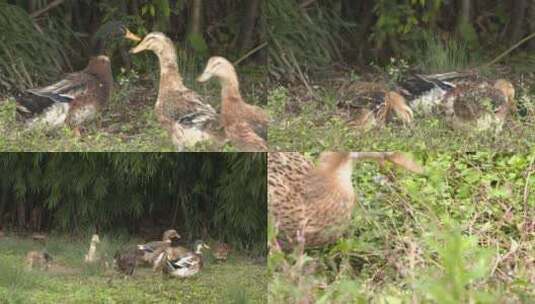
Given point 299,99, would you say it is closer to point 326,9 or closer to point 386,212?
point 326,9

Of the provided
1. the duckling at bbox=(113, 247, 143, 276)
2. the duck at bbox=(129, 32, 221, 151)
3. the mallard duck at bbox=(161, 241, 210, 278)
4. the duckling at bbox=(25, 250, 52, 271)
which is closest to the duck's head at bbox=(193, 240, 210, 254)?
the mallard duck at bbox=(161, 241, 210, 278)

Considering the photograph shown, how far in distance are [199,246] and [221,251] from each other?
0.11 metres

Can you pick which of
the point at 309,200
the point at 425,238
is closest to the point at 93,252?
the point at 309,200

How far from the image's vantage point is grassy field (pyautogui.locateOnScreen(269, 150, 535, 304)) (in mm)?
3537

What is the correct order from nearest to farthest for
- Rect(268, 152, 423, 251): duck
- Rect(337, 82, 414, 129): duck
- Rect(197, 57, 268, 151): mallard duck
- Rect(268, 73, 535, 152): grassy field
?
Rect(268, 152, 423, 251): duck, Rect(197, 57, 268, 151): mallard duck, Rect(268, 73, 535, 152): grassy field, Rect(337, 82, 414, 129): duck

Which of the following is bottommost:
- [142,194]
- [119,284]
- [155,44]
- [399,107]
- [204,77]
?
[119,284]

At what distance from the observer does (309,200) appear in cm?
423

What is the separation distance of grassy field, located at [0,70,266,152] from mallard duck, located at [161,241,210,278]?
1.59 ft

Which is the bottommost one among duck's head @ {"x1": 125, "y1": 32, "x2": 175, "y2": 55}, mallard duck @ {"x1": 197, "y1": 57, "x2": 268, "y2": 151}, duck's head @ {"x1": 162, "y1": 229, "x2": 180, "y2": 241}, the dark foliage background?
duck's head @ {"x1": 162, "y1": 229, "x2": 180, "y2": 241}

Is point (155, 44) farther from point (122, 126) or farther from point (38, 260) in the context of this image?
point (38, 260)

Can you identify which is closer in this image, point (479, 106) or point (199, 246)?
point (199, 246)

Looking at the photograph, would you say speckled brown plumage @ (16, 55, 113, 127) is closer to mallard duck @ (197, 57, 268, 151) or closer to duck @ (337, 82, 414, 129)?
mallard duck @ (197, 57, 268, 151)

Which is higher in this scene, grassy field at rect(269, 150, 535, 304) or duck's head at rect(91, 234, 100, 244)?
grassy field at rect(269, 150, 535, 304)

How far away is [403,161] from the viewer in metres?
4.78
